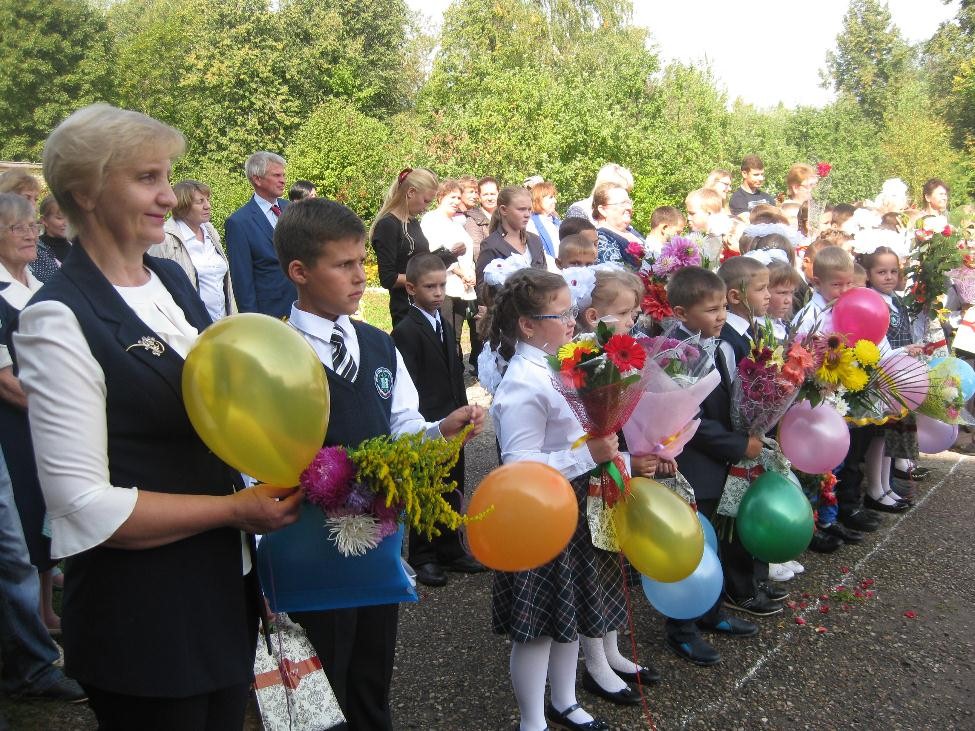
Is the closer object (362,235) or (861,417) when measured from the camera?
(362,235)

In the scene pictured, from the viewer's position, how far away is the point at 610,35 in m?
47.0

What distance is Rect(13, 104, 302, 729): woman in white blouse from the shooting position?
5.99ft

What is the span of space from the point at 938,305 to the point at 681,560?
5.53 metres

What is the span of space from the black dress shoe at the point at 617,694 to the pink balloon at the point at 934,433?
330 centimetres

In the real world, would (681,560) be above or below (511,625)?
above

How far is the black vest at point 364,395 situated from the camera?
257 cm

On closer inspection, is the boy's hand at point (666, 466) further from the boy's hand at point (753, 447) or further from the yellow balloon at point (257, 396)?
the yellow balloon at point (257, 396)

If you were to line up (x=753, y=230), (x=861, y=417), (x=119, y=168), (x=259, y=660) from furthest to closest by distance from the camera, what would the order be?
(x=753, y=230)
(x=861, y=417)
(x=259, y=660)
(x=119, y=168)

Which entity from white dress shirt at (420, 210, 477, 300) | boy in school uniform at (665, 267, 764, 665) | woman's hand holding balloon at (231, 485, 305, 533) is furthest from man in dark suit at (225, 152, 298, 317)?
woman's hand holding balloon at (231, 485, 305, 533)

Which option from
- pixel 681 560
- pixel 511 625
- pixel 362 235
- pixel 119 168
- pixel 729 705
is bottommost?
pixel 729 705

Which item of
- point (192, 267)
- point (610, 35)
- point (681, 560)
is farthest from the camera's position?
point (610, 35)

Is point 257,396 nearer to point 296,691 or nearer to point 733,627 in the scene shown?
point 296,691

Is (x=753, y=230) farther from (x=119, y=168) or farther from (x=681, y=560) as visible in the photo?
(x=119, y=168)

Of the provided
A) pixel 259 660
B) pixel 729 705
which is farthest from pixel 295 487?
pixel 729 705
